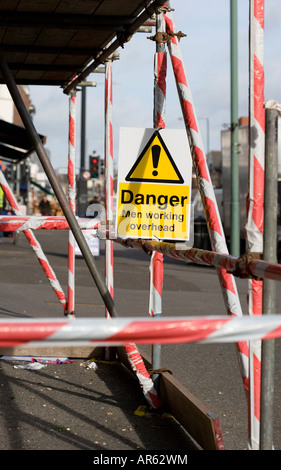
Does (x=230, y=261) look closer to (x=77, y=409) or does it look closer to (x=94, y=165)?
(x=77, y=409)

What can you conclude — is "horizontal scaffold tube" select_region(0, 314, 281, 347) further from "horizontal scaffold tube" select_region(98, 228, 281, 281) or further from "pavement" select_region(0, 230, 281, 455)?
"pavement" select_region(0, 230, 281, 455)

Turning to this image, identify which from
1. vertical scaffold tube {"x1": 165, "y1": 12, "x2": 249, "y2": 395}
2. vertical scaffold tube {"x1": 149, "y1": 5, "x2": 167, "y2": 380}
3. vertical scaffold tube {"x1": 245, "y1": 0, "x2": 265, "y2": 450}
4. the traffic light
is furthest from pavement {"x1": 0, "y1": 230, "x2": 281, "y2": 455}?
the traffic light

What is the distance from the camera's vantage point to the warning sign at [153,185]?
15.9ft

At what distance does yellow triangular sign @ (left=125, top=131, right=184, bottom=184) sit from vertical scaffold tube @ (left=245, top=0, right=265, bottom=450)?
1.67 meters

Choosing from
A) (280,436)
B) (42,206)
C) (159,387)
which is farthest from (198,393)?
(42,206)

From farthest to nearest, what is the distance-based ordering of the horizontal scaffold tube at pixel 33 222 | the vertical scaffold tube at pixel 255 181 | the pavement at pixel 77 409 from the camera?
the horizontal scaffold tube at pixel 33 222, the pavement at pixel 77 409, the vertical scaffold tube at pixel 255 181

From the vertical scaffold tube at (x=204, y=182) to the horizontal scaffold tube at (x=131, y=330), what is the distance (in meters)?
1.30

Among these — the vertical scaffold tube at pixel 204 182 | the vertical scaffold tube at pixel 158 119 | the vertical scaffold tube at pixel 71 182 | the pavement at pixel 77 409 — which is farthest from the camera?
the vertical scaffold tube at pixel 71 182

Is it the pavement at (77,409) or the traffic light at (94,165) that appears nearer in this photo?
the pavement at (77,409)

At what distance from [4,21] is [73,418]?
2.72m

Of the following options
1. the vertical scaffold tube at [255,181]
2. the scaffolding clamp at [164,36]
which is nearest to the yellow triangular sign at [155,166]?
the scaffolding clamp at [164,36]

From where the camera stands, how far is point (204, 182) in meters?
4.33

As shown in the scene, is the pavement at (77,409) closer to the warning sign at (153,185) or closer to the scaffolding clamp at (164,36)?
the warning sign at (153,185)

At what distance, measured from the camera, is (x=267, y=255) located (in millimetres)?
3111
